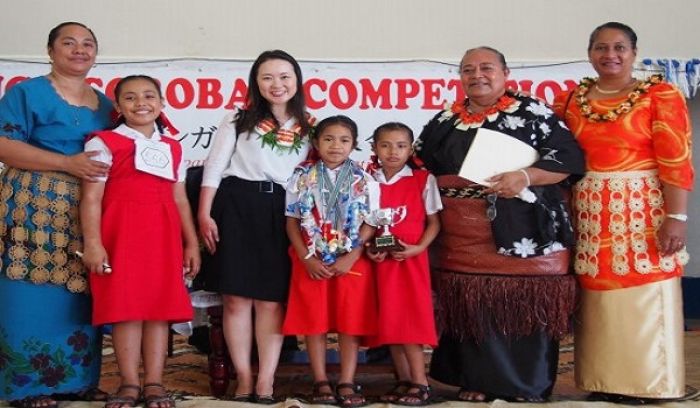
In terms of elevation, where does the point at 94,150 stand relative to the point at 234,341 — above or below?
above

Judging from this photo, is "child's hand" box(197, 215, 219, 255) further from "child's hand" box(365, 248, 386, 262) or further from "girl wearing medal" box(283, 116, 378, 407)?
"child's hand" box(365, 248, 386, 262)

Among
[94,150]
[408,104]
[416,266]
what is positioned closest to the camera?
[94,150]

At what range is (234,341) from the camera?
10.4ft

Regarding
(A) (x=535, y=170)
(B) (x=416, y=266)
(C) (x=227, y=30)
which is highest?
(C) (x=227, y=30)

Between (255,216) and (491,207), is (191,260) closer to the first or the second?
(255,216)

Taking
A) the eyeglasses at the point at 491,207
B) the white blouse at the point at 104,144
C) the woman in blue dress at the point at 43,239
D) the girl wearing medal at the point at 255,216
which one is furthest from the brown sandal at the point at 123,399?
the eyeglasses at the point at 491,207

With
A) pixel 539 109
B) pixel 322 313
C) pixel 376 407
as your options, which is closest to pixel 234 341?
pixel 322 313

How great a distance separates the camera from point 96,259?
9.40 feet

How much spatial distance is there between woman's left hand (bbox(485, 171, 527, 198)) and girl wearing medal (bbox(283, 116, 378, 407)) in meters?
0.43

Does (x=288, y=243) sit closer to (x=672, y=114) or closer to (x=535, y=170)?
(x=535, y=170)

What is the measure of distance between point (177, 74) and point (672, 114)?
321 centimetres

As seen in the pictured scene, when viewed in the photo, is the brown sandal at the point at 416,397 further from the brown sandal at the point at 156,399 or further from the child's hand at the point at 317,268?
the brown sandal at the point at 156,399

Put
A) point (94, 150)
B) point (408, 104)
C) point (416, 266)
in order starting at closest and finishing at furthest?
point (94, 150)
point (416, 266)
point (408, 104)

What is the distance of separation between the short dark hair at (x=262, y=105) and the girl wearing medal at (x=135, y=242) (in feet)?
1.03
